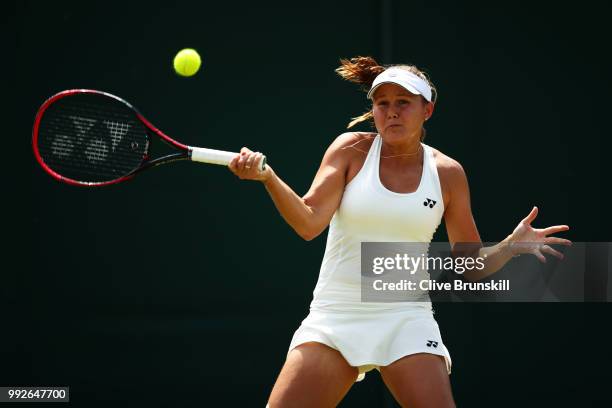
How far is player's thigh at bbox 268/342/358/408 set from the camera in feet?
9.06

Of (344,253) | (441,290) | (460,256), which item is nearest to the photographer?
(344,253)

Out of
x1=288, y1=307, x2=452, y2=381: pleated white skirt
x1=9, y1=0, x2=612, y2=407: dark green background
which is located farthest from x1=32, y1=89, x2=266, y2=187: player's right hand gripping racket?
x1=9, y1=0, x2=612, y2=407: dark green background

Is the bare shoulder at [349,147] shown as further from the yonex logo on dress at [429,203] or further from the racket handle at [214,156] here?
the racket handle at [214,156]

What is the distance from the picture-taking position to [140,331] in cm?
442

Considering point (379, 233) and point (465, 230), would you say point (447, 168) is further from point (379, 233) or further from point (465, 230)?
point (379, 233)

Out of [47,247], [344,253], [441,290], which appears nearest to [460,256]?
[344,253]

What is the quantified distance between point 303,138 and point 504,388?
58.5 inches

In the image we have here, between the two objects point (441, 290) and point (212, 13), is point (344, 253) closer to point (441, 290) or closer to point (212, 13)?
point (441, 290)

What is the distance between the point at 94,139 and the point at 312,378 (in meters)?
1.06

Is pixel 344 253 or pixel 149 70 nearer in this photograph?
pixel 344 253

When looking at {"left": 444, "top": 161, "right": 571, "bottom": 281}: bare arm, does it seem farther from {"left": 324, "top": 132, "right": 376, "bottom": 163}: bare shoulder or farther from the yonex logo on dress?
{"left": 324, "top": 132, "right": 376, "bottom": 163}: bare shoulder

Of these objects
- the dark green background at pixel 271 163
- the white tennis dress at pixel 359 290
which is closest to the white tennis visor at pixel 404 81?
the white tennis dress at pixel 359 290

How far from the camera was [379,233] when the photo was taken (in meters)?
2.96

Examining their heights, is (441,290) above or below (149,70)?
below
